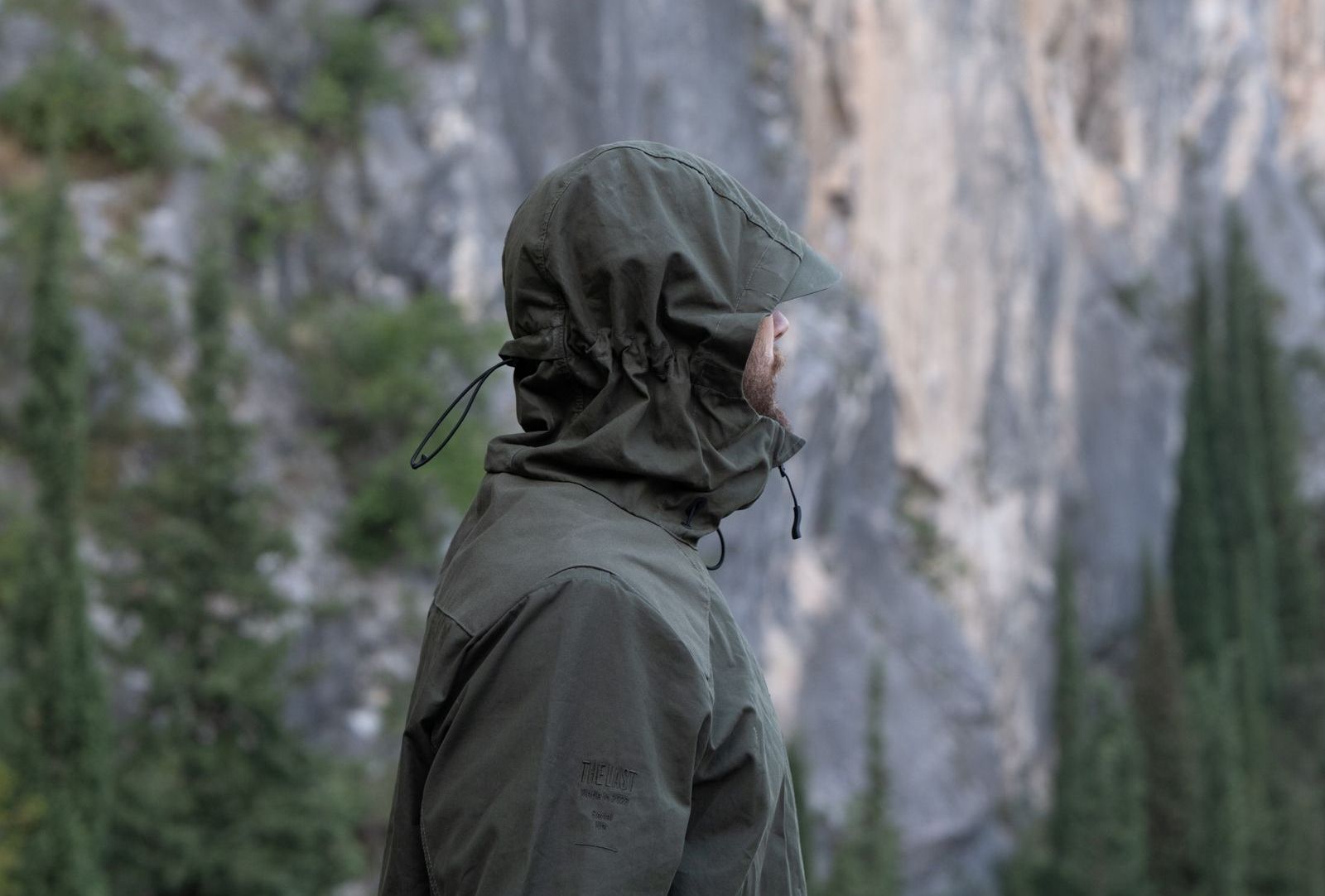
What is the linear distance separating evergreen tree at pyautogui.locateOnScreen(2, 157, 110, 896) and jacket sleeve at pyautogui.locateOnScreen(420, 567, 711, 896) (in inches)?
365

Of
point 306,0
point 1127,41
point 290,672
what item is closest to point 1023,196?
point 1127,41

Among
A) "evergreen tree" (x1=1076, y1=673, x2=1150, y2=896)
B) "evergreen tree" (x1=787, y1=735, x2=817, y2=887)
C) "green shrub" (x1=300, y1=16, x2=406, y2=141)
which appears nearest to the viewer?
"green shrub" (x1=300, y1=16, x2=406, y2=141)

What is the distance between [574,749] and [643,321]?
0.60 m

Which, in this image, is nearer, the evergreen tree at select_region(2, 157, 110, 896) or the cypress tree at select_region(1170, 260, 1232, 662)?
the evergreen tree at select_region(2, 157, 110, 896)

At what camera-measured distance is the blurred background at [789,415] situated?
11.4m

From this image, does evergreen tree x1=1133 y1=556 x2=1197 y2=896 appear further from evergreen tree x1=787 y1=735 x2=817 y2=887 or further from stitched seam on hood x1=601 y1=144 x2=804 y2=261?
stitched seam on hood x1=601 y1=144 x2=804 y2=261

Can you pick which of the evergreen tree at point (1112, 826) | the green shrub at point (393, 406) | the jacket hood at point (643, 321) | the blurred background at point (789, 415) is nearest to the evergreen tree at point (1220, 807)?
the blurred background at point (789, 415)

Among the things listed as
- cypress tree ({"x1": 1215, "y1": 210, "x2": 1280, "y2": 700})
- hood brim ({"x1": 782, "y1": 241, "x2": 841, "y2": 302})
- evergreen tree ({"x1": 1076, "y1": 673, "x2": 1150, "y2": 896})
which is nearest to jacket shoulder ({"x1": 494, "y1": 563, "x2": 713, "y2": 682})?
hood brim ({"x1": 782, "y1": 241, "x2": 841, "y2": 302})

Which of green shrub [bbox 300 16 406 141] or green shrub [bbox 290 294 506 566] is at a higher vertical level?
green shrub [bbox 300 16 406 141]

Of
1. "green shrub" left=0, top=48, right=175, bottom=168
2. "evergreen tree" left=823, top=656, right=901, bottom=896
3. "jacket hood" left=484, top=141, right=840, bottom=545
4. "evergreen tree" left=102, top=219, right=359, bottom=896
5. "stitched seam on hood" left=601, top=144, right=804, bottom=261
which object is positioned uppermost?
"stitched seam on hood" left=601, top=144, right=804, bottom=261

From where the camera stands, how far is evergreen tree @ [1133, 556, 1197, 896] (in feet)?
90.4

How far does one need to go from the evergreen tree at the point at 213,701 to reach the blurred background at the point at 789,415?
34 mm

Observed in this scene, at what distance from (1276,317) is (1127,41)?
13387 mm

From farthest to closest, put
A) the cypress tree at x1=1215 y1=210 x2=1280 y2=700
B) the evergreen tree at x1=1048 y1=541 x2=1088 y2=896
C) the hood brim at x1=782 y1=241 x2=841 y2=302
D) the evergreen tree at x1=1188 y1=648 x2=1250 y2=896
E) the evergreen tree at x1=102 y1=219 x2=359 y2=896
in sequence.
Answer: the cypress tree at x1=1215 y1=210 x2=1280 y2=700 < the evergreen tree at x1=1048 y1=541 x2=1088 y2=896 < the evergreen tree at x1=1188 y1=648 x2=1250 y2=896 < the evergreen tree at x1=102 y1=219 x2=359 y2=896 < the hood brim at x1=782 y1=241 x2=841 y2=302
